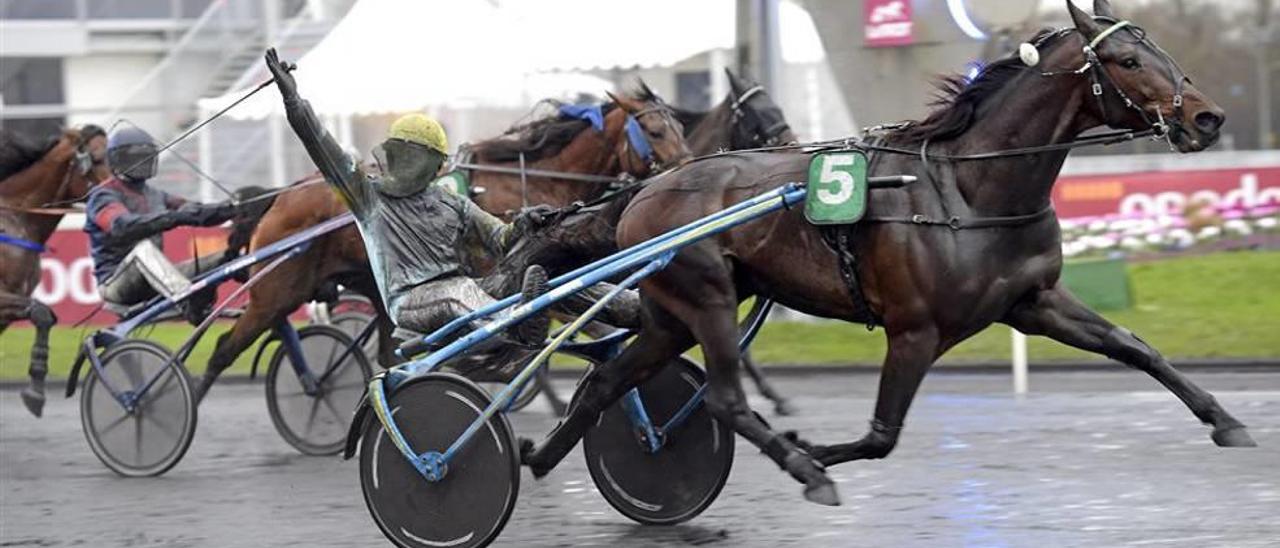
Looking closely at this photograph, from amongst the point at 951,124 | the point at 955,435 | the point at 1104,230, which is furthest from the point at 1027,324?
the point at 1104,230

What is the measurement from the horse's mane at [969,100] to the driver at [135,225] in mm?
4258

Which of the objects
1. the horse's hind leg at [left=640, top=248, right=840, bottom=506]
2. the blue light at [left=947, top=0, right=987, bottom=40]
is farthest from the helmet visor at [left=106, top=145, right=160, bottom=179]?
the blue light at [left=947, top=0, right=987, bottom=40]

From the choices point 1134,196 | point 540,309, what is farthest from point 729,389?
point 1134,196

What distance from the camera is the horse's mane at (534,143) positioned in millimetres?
11164

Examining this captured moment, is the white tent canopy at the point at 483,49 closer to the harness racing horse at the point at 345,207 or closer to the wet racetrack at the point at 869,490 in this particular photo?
the harness racing horse at the point at 345,207

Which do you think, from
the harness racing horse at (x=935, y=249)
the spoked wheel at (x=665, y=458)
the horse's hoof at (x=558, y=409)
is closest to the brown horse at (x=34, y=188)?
the horse's hoof at (x=558, y=409)

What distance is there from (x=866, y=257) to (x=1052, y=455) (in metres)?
2.60

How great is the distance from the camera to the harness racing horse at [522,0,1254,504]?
278 inches

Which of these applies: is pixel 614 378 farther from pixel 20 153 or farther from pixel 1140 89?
pixel 20 153

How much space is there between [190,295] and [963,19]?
708 centimetres

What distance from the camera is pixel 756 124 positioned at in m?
11.8

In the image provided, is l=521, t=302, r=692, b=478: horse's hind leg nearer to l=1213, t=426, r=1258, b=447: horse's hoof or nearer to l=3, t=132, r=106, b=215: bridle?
l=1213, t=426, r=1258, b=447: horse's hoof

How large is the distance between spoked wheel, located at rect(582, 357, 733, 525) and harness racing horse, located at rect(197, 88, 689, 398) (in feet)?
9.65

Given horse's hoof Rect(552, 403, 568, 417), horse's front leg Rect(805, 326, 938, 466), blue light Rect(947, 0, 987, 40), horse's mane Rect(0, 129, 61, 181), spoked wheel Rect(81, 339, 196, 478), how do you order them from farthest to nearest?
1. blue light Rect(947, 0, 987, 40)
2. horse's mane Rect(0, 129, 61, 181)
3. horse's hoof Rect(552, 403, 568, 417)
4. spoked wheel Rect(81, 339, 196, 478)
5. horse's front leg Rect(805, 326, 938, 466)
